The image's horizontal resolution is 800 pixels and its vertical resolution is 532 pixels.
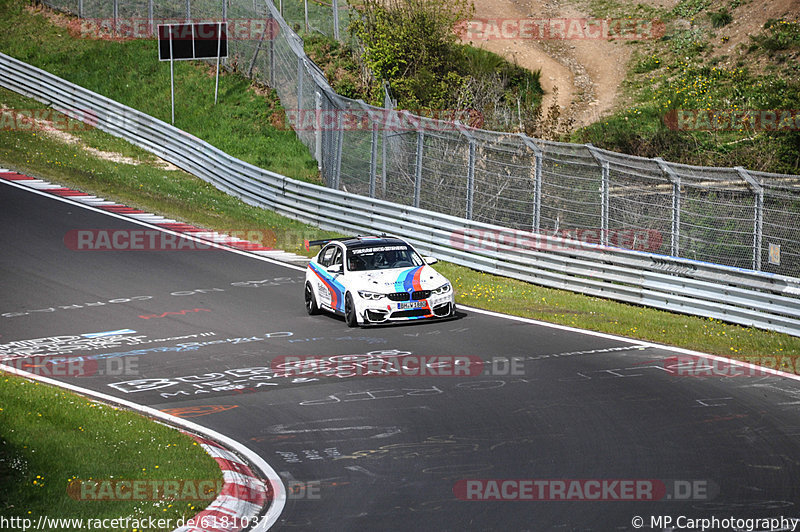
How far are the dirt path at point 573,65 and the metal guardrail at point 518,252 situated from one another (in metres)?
17.7

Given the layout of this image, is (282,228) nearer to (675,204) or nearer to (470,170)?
(470,170)

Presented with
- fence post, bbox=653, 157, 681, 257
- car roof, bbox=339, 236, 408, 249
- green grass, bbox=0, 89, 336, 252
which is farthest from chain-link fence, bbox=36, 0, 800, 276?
car roof, bbox=339, 236, 408, 249

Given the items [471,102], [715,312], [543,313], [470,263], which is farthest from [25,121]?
[715,312]

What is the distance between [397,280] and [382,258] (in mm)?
1110

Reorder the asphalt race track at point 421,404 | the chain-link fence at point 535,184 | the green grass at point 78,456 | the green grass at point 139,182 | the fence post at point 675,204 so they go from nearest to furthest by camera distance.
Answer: the green grass at point 78,456 → the asphalt race track at point 421,404 → the chain-link fence at point 535,184 → the fence post at point 675,204 → the green grass at point 139,182

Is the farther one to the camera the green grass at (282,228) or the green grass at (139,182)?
the green grass at (139,182)

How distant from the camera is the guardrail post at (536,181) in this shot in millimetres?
20984

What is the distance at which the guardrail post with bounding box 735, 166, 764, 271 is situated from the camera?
16906 mm

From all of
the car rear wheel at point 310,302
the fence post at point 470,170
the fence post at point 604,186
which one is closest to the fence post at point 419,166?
the fence post at point 470,170

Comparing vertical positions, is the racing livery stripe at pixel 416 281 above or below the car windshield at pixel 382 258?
below

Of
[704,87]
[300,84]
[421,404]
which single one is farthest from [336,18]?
[421,404]

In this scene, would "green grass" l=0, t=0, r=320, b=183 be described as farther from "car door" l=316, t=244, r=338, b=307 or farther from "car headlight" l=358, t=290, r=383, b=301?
"car headlight" l=358, t=290, r=383, b=301

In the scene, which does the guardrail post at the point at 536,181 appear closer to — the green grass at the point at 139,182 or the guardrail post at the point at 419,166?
the guardrail post at the point at 419,166

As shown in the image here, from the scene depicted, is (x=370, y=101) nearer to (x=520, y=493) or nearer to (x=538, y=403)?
(x=538, y=403)
